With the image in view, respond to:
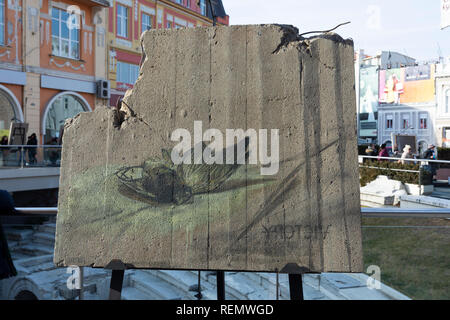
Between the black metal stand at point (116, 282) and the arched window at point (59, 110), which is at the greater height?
the arched window at point (59, 110)

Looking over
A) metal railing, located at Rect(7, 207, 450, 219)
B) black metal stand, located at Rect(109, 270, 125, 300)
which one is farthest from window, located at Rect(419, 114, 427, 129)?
black metal stand, located at Rect(109, 270, 125, 300)

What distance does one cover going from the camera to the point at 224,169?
177 cm

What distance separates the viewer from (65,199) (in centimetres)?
187

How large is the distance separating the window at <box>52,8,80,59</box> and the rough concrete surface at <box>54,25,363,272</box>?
45.9 feet

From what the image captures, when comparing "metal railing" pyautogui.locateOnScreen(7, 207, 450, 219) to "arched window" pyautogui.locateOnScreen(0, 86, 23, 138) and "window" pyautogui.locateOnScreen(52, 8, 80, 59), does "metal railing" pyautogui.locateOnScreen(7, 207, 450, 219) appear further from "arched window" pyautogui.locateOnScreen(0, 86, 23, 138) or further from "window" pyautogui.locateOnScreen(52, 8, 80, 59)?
"window" pyautogui.locateOnScreen(52, 8, 80, 59)

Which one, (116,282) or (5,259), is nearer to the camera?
(116,282)

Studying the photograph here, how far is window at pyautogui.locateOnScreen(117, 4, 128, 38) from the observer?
17312mm

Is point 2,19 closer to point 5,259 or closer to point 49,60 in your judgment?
point 49,60

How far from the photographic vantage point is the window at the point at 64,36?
569 inches

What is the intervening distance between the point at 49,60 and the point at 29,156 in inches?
231

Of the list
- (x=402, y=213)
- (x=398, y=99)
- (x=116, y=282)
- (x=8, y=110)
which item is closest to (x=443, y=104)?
(x=398, y=99)

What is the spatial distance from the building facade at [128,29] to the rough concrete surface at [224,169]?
15.5 m

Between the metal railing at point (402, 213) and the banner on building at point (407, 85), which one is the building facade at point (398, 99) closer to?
the banner on building at point (407, 85)

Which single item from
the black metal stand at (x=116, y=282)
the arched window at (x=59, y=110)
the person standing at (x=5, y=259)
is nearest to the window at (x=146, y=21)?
the arched window at (x=59, y=110)
